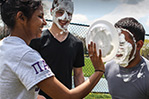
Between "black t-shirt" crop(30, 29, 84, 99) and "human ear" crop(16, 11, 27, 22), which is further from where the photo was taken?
"black t-shirt" crop(30, 29, 84, 99)

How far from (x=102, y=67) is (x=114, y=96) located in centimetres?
75

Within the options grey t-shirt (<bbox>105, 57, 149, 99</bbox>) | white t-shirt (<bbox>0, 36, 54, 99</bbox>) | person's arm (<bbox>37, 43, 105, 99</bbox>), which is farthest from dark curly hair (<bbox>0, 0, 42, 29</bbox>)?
A: grey t-shirt (<bbox>105, 57, 149, 99</bbox>)

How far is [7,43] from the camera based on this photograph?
1.59 metres

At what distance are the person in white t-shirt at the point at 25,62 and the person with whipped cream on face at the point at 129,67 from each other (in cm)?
65

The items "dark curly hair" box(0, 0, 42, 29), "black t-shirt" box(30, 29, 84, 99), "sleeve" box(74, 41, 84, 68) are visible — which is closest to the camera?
"dark curly hair" box(0, 0, 42, 29)

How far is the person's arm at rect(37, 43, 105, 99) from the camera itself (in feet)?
4.99

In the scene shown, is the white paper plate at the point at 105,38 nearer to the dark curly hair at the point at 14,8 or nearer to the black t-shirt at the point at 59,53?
the dark curly hair at the point at 14,8

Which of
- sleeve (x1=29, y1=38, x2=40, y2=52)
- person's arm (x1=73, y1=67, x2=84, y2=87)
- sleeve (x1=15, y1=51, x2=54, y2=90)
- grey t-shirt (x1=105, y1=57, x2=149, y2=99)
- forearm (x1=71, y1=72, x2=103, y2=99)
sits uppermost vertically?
sleeve (x1=15, y1=51, x2=54, y2=90)

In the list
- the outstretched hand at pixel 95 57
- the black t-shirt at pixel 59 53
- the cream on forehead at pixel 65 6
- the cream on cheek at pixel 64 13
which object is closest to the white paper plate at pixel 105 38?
the outstretched hand at pixel 95 57

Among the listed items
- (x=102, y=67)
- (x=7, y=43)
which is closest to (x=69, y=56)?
(x=102, y=67)

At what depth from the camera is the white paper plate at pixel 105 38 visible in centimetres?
185

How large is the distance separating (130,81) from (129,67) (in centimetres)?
19

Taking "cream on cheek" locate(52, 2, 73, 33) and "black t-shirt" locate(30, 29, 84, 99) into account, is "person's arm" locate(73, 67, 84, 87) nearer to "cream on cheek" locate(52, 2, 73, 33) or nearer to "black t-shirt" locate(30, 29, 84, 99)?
"black t-shirt" locate(30, 29, 84, 99)

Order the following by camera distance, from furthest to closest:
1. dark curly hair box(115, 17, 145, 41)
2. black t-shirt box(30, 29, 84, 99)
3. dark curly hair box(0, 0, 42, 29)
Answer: black t-shirt box(30, 29, 84, 99), dark curly hair box(115, 17, 145, 41), dark curly hair box(0, 0, 42, 29)
